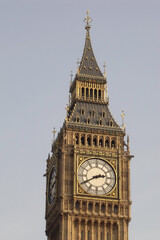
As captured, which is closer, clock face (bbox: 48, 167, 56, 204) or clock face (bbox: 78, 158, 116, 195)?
clock face (bbox: 78, 158, 116, 195)

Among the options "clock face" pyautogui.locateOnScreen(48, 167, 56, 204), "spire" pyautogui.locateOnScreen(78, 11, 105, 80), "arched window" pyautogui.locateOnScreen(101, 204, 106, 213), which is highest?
"spire" pyautogui.locateOnScreen(78, 11, 105, 80)

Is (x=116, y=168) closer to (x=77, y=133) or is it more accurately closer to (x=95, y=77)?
(x=77, y=133)

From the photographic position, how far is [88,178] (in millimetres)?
87938

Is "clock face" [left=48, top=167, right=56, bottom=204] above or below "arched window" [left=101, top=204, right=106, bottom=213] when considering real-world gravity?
above

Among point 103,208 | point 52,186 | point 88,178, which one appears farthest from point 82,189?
point 52,186

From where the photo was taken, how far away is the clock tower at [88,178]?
86.6 meters

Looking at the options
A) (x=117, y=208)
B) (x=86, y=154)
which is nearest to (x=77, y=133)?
(x=86, y=154)

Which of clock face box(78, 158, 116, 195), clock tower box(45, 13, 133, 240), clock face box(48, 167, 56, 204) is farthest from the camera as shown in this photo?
clock face box(48, 167, 56, 204)

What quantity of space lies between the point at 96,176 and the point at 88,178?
2.83ft

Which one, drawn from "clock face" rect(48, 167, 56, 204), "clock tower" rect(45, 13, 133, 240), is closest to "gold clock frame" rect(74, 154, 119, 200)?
"clock tower" rect(45, 13, 133, 240)

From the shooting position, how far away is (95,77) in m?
96.1

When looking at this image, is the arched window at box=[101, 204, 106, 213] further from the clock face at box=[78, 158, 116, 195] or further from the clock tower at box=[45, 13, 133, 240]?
the clock face at box=[78, 158, 116, 195]

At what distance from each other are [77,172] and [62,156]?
2286 mm

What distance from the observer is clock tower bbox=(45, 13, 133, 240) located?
8656 centimetres
